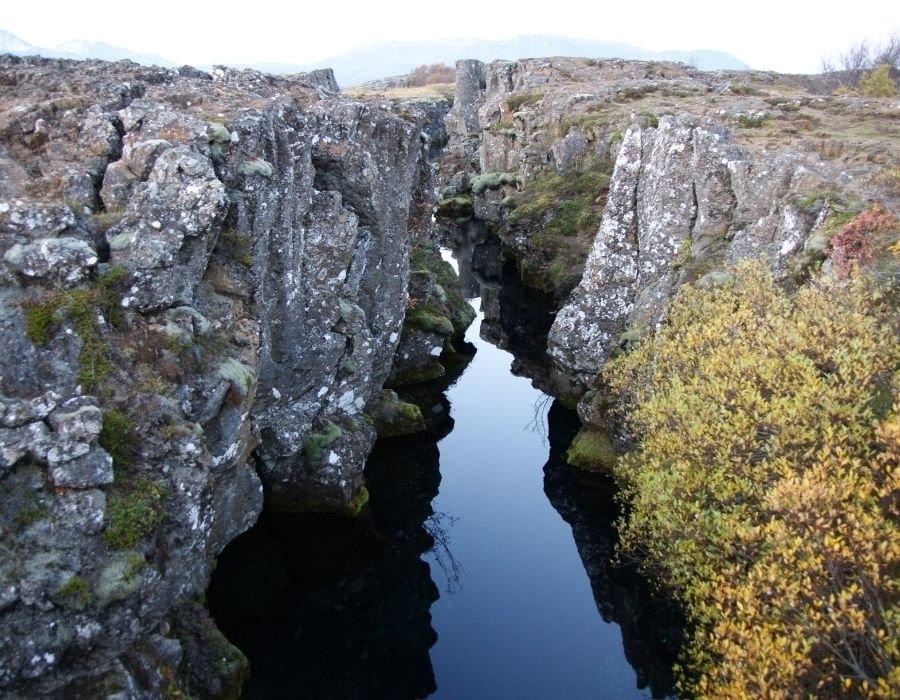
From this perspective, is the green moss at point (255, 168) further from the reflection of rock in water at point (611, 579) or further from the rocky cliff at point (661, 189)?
the reflection of rock in water at point (611, 579)

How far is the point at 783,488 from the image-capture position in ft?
52.9

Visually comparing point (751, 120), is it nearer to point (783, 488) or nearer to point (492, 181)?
point (492, 181)

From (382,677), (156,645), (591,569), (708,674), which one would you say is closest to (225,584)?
(382,677)

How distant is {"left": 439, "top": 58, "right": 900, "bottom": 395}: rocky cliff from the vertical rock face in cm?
6

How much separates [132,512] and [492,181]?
65211mm

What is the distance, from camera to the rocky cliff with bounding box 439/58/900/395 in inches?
1214

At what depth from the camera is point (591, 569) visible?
2930cm

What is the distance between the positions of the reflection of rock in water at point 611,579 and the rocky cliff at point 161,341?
9.62 m

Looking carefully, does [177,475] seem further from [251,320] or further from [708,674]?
[708,674]

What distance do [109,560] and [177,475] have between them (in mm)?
2465

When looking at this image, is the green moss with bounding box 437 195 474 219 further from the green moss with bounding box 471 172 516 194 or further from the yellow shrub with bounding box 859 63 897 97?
the yellow shrub with bounding box 859 63 897 97

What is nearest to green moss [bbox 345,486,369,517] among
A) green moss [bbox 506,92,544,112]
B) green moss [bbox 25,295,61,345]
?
green moss [bbox 25,295,61,345]

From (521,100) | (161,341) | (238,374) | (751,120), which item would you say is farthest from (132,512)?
(521,100)

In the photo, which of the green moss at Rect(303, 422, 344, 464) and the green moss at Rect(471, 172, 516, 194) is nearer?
the green moss at Rect(303, 422, 344, 464)
